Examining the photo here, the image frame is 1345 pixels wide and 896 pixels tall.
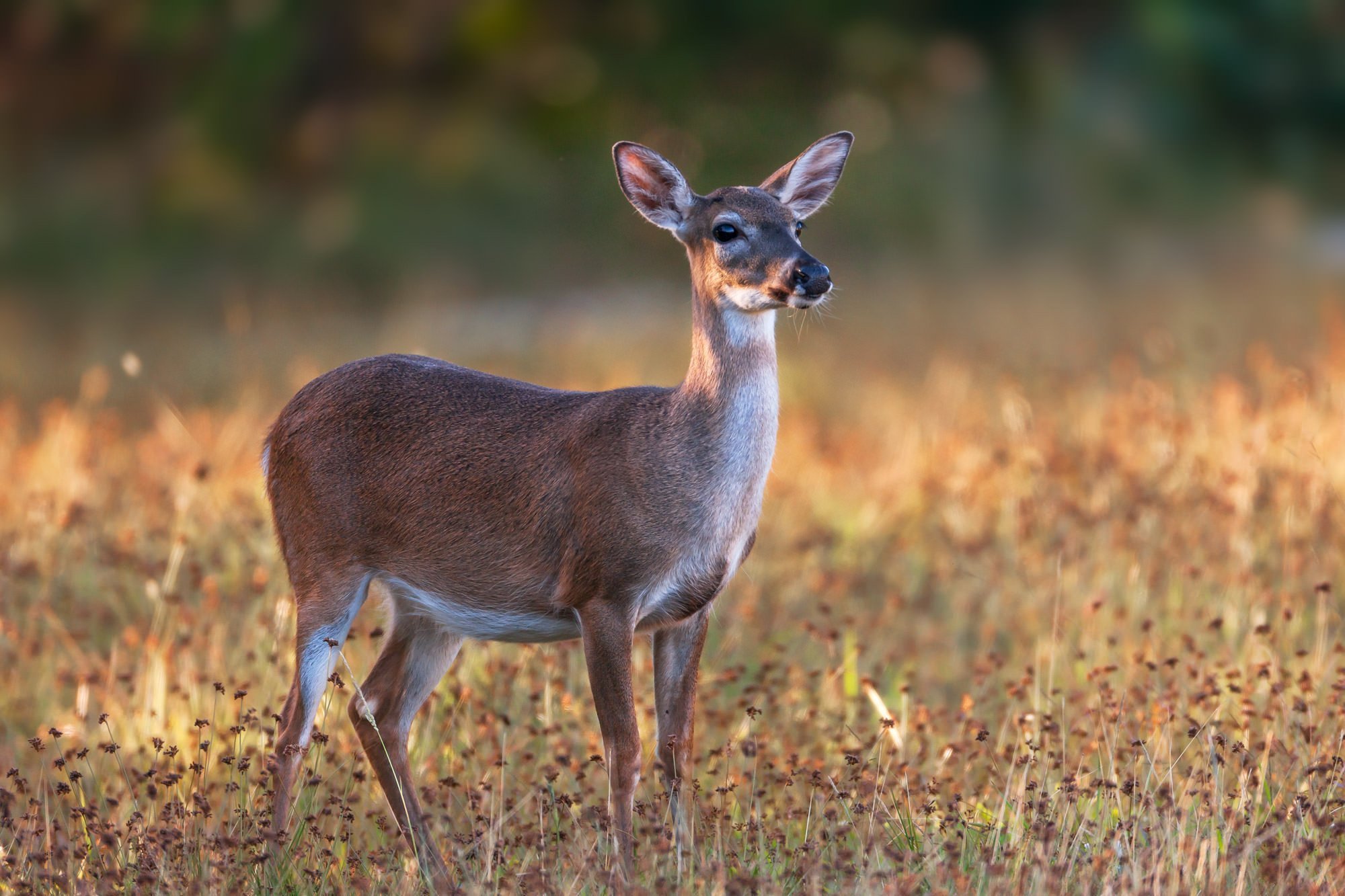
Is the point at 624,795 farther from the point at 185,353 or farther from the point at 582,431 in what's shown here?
the point at 185,353

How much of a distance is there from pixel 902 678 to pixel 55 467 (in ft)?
14.6

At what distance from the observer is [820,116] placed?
21328 mm

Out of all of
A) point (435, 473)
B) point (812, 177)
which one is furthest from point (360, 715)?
point (812, 177)

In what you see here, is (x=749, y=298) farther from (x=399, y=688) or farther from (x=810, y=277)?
(x=399, y=688)

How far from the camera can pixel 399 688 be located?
576cm

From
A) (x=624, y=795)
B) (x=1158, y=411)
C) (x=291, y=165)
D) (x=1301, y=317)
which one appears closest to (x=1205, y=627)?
(x=624, y=795)

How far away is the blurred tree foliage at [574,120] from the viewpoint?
20547 millimetres

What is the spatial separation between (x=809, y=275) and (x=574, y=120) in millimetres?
17807

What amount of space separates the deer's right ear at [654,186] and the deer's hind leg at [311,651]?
1510 mm

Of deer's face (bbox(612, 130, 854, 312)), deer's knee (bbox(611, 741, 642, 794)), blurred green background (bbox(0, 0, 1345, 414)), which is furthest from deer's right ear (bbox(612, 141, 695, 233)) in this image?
blurred green background (bbox(0, 0, 1345, 414))

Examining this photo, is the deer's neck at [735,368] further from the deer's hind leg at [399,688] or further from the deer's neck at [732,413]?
the deer's hind leg at [399,688]

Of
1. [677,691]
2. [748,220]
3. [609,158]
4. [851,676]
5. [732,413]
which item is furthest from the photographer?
[609,158]

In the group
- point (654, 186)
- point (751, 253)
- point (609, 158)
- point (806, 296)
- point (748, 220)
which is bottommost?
point (806, 296)

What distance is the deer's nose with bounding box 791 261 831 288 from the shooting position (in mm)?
5105
